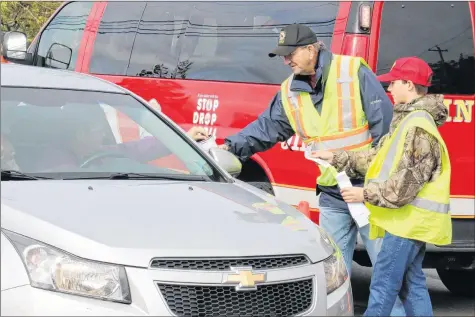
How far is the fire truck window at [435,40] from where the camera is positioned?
6.43 metres

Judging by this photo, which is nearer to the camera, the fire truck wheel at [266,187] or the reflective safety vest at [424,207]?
the reflective safety vest at [424,207]

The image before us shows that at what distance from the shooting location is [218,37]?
7223 millimetres

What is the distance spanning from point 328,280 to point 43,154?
143cm

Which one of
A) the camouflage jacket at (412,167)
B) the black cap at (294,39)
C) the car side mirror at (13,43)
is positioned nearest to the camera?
the camouflage jacket at (412,167)

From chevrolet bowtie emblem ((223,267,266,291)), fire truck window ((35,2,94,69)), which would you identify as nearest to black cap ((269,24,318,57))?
chevrolet bowtie emblem ((223,267,266,291))

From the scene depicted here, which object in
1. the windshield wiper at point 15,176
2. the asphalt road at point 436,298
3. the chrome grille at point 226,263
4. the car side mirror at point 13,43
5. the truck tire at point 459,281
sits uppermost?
the car side mirror at point 13,43

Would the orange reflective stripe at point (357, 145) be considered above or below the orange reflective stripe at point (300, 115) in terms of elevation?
below

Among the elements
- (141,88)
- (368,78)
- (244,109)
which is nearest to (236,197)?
(368,78)

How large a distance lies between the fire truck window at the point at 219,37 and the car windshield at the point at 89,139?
190 cm

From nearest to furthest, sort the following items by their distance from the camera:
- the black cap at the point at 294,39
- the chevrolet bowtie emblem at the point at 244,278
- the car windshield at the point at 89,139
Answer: the chevrolet bowtie emblem at the point at 244,278 → the car windshield at the point at 89,139 → the black cap at the point at 294,39

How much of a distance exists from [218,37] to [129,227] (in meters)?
3.76

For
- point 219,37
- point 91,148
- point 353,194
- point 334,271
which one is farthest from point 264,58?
point 334,271

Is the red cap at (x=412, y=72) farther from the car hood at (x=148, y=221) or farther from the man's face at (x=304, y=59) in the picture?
the car hood at (x=148, y=221)

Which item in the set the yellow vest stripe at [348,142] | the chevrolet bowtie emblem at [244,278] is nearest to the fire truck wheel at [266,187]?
the yellow vest stripe at [348,142]
